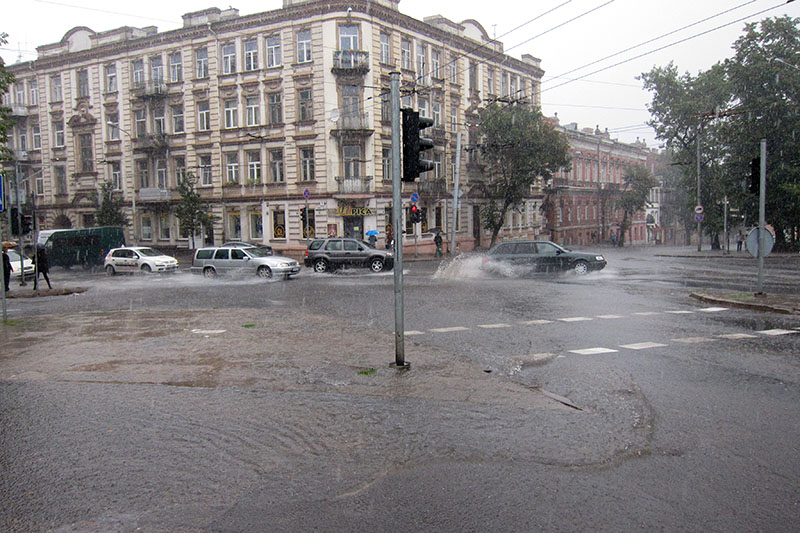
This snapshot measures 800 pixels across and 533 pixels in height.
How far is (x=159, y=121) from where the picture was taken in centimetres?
4241

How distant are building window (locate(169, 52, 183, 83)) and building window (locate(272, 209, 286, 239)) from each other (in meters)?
12.3

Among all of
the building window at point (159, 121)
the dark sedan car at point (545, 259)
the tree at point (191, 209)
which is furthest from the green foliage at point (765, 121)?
the building window at point (159, 121)

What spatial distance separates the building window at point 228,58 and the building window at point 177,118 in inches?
190

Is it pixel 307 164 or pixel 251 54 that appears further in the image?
pixel 251 54

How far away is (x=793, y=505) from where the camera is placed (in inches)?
156

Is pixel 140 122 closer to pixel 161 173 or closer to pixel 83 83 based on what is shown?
pixel 161 173

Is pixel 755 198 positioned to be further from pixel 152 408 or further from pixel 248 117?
pixel 152 408

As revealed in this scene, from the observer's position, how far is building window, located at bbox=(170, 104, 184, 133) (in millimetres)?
41403

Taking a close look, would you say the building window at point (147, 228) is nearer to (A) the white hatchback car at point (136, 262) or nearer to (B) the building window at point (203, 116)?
(B) the building window at point (203, 116)

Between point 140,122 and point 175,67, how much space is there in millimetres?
5365

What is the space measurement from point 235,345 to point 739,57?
3913cm

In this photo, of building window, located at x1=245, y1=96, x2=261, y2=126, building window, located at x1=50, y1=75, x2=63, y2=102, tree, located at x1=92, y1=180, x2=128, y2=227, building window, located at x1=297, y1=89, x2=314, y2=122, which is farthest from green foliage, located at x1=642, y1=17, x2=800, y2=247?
building window, located at x1=50, y1=75, x2=63, y2=102

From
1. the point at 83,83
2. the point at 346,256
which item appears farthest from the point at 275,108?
the point at 83,83

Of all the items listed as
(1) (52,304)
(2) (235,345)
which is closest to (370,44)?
(1) (52,304)
